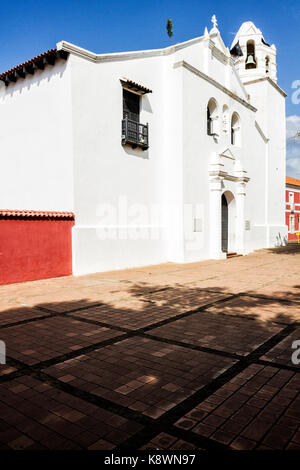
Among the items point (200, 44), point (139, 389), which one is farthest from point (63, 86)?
point (139, 389)

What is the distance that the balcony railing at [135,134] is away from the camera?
12.4 meters

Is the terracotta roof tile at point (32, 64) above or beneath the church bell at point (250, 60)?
beneath

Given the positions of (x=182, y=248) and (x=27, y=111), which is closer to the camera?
(x=27, y=111)

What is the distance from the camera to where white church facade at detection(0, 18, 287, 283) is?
1106 centimetres

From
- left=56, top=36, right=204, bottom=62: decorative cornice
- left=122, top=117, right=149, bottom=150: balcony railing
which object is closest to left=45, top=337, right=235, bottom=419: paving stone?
left=122, top=117, right=149, bottom=150: balcony railing

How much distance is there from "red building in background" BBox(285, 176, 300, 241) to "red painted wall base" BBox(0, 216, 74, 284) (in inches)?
1131

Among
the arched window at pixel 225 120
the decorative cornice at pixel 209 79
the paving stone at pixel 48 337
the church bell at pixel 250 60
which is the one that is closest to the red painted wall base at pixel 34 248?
the paving stone at pixel 48 337

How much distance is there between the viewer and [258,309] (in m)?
6.43

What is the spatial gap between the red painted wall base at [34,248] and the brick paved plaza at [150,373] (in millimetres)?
2143

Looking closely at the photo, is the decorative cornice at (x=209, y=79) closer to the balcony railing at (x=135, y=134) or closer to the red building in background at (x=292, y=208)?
the balcony railing at (x=135, y=134)

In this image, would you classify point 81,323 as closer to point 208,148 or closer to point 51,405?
point 51,405

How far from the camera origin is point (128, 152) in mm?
12852

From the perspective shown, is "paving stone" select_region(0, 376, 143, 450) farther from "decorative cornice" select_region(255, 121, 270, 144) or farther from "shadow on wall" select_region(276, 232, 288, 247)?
"shadow on wall" select_region(276, 232, 288, 247)

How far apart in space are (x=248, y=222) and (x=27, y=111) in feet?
43.5
